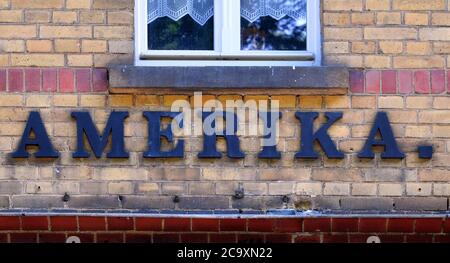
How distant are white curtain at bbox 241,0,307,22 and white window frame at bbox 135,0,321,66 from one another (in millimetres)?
46

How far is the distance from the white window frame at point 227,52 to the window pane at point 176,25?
4 centimetres

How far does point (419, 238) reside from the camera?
495 cm

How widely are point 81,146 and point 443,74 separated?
7.47ft

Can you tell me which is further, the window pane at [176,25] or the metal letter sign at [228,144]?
the window pane at [176,25]

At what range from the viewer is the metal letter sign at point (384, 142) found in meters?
4.93

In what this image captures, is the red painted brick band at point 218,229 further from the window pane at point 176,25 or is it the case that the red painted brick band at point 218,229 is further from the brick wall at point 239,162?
the window pane at point 176,25

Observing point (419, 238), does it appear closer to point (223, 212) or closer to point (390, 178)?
point (390, 178)

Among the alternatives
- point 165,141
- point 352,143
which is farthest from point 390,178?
point 165,141

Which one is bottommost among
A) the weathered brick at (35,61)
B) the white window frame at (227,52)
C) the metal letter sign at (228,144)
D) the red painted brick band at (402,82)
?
the metal letter sign at (228,144)

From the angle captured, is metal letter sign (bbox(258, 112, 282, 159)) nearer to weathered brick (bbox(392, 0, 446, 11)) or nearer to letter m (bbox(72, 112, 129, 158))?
letter m (bbox(72, 112, 129, 158))

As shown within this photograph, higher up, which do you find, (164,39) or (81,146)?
(164,39)

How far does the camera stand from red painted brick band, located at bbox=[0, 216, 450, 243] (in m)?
4.92

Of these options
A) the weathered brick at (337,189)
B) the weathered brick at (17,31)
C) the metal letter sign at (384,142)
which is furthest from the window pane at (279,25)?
the weathered brick at (17,31)
